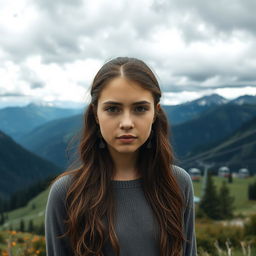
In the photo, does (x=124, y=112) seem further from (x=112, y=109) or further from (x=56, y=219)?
(x=56, y=219)

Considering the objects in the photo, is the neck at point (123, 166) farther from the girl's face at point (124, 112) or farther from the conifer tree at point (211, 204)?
the conifer tree at point (211, 204)

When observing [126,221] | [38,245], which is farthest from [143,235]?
[38,245]

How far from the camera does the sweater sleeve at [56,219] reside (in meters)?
3.02

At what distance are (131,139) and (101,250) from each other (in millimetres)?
943

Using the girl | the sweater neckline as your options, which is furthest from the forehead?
the sweater neckline

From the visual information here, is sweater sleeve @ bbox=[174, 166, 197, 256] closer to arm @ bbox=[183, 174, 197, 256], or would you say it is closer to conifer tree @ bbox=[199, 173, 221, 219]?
arm @ bbox=[183, 174, 197, 256]

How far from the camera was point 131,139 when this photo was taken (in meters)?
2.88

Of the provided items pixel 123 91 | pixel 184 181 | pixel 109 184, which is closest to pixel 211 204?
pixel 184 181

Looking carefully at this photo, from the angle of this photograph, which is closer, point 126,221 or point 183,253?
point 126,221

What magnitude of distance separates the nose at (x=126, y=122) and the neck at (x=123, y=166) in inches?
17.2

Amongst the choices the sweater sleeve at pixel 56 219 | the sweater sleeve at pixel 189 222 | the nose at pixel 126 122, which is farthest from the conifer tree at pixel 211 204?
the nose at pixel 126 122

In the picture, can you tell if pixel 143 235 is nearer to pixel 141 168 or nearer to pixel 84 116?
pixel 141 168

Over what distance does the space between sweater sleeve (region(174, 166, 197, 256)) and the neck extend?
436 millimetres

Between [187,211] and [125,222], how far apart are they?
72cm
